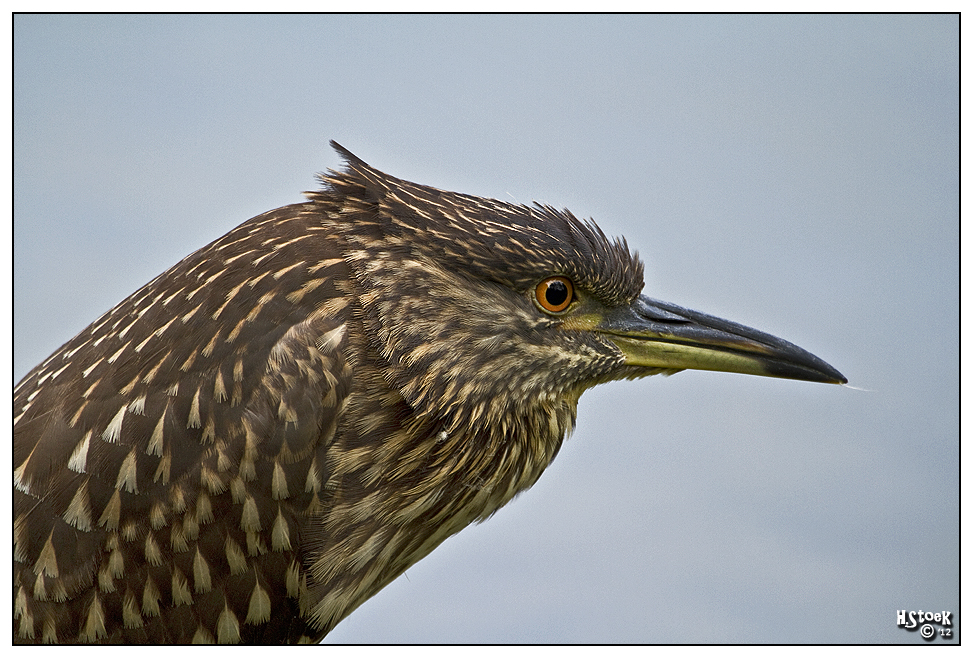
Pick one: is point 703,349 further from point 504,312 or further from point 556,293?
point 504,312

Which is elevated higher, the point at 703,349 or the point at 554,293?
the point at 703,349

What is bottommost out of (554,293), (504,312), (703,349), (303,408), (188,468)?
(188,468)

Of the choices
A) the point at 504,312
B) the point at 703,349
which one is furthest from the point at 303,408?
the point at 703,349

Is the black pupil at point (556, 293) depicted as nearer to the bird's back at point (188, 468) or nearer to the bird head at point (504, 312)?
the bird head at point (504, 312)

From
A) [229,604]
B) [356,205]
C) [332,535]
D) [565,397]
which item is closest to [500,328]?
[565,397]

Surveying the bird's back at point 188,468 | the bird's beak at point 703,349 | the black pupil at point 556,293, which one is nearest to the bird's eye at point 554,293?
the black pupil at point 556,293

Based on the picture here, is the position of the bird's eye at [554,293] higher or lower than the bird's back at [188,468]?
higher
